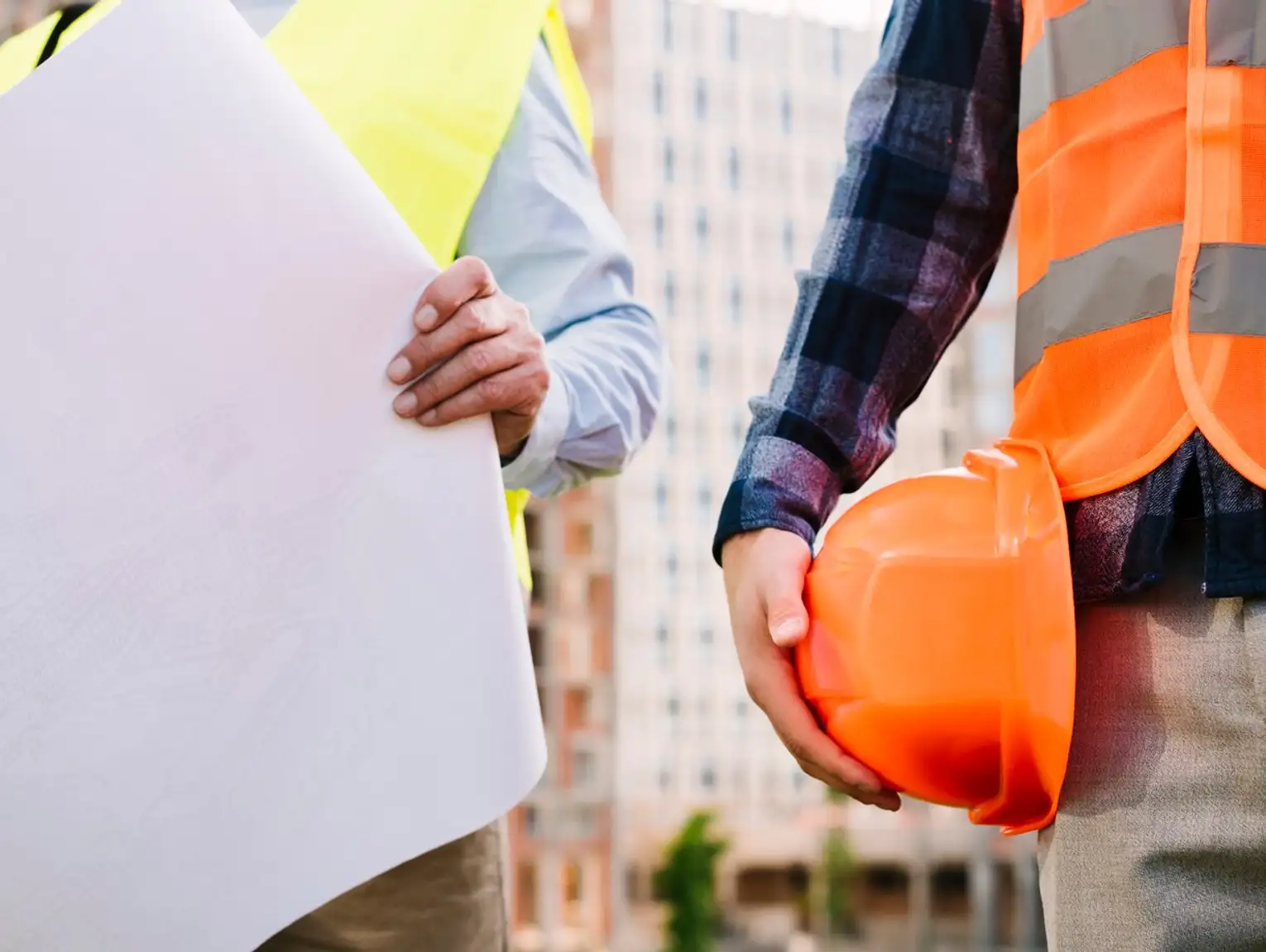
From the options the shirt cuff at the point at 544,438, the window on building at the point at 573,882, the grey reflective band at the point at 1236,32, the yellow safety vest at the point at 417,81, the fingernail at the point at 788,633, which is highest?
the yellow safety vest at the point at 417,81

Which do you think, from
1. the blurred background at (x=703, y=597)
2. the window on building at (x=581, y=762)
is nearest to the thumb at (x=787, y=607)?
the blurred background at (x=703, y=597)

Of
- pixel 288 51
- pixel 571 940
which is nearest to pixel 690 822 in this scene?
pixel 571 940

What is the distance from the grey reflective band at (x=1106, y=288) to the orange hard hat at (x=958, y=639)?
0.20ft

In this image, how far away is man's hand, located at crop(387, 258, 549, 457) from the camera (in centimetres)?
76

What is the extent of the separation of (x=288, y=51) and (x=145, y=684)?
19.0 inches

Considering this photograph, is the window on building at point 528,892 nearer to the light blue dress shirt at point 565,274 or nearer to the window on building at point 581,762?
the window on building at point 581,762

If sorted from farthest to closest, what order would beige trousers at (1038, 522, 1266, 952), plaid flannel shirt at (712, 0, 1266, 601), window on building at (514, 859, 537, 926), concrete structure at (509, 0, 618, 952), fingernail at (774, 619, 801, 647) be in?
window on building at (514, 859, 537, 926) → concrete structure at (509, 0, 618, 952) → plaid flannel shirt at (712, 0, 1266, 601) → fingernail at (774, 619, 801, 647) → beige trousers at (1038, 522, 1266, 952)

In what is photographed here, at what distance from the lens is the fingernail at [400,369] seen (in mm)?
758

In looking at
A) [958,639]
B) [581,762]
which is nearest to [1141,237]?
[958,639]

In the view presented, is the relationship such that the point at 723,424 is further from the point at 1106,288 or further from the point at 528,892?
the point at 1106,288

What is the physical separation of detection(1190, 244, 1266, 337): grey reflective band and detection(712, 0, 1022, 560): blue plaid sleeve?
0.23 m

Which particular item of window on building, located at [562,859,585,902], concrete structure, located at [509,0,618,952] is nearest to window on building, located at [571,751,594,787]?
concrete structure, located at [509,0,618,952]

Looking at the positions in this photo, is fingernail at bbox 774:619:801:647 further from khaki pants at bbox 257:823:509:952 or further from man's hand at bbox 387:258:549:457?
khaki pants at bbox 257:823:509:952

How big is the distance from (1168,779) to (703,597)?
4008 cm
